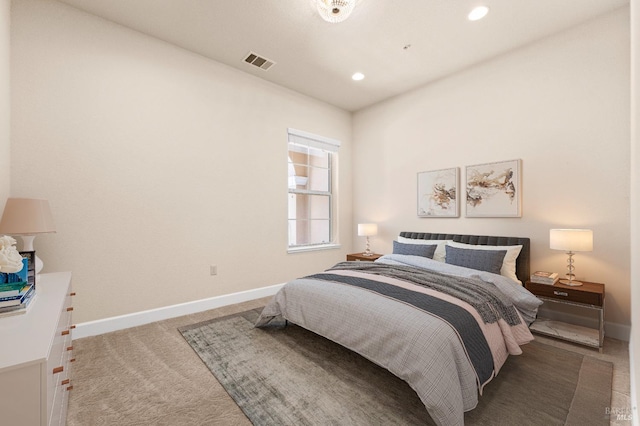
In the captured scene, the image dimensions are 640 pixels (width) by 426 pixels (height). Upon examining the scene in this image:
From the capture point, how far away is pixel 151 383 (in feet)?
6.20

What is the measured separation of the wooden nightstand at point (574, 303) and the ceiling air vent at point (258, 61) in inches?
150

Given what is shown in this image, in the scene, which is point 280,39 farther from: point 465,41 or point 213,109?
point 465,41

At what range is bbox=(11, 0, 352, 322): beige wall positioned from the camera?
2398 millimetres

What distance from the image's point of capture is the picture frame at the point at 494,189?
3.09 metres

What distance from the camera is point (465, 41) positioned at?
2959 mm

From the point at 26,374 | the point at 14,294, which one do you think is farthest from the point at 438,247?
the point at 14,294

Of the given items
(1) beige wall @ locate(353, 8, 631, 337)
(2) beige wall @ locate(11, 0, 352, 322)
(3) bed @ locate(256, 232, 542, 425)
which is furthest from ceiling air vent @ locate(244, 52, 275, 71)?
(3) bed @ locate(256, 232, 542, 425)

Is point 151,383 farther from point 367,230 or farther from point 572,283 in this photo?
point 572,283

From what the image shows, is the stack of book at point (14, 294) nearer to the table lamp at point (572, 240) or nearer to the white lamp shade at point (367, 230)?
the white lamp shade at point (367, 230)

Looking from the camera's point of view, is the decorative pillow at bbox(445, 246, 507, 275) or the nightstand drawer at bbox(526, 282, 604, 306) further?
the decorative pillow at bbox(445, 246, 507, 275)

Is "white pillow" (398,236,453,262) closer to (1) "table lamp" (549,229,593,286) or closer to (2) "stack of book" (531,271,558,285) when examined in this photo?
(2) "stack of book" (531,271,558,285)

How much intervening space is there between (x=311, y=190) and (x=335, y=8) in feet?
8.70

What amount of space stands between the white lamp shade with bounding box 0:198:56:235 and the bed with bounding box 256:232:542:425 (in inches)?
73.2

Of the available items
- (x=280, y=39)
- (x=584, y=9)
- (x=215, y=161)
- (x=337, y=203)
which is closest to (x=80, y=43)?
(x=215, y=161)
